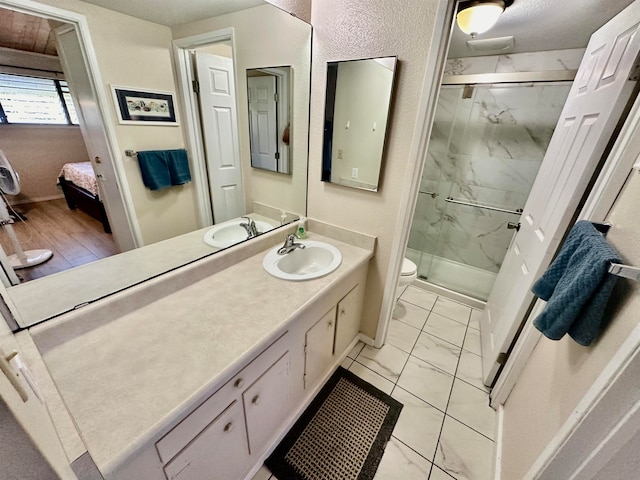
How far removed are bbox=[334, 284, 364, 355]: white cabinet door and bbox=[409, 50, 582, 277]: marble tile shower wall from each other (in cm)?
131

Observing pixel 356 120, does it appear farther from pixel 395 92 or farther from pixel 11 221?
pixel 11 221

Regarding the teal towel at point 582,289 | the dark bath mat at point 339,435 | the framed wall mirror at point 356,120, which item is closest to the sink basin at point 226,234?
the framed wall mirror at point 356,120

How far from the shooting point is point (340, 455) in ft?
4.11

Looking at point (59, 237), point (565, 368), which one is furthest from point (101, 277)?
point (565, 368)

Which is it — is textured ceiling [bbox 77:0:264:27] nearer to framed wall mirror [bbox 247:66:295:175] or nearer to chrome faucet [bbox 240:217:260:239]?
framed wall mirror [bbox 247:66:295:175]

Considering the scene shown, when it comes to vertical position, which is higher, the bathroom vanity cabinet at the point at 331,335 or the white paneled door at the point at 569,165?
the white paneled door at the point at 569,165

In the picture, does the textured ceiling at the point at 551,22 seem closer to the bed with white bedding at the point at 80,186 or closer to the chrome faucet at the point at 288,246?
the chrome faucet at the point at 288,246

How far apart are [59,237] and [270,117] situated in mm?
1132

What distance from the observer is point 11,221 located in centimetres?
71

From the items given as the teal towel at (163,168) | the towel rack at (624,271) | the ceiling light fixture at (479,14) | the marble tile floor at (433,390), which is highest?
the ceiling light fixture at (479,14)

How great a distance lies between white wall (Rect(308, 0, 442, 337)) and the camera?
3.86 ft

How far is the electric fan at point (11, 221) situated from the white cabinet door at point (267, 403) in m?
0.79

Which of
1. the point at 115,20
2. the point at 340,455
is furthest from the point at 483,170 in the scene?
the point at 115,20

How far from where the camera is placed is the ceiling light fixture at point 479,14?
1304 millimetres
